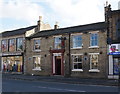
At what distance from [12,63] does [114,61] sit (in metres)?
19.5

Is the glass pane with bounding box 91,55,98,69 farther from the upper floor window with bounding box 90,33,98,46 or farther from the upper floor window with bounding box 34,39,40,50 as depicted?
the upper floor window with bounding box 34,39,40,50

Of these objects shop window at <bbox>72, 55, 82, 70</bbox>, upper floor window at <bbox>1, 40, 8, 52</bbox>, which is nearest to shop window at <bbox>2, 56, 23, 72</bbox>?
upper floor window at <bbox>1, 40, 8, 52</bbox>

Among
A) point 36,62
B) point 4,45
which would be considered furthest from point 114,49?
point 4,45

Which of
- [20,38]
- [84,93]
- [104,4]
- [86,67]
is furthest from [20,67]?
[84,93]

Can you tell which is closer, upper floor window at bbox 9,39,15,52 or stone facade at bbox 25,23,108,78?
stone facade at bbox 25,23,108,78

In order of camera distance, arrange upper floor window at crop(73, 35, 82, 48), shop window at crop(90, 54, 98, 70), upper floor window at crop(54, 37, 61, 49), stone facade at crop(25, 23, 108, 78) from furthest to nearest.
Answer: upper floor window at crop(54, 37, 61, 49), upper floor window at crop(73, 35, 82, 48), shop window at crop(90, 54, 98, 70), stone facade at crop(25, 23, 108, 78)

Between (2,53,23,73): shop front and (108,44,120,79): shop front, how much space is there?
652 inches

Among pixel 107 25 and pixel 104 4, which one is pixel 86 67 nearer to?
pixel 107 25

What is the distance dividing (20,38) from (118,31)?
1726 centimetres

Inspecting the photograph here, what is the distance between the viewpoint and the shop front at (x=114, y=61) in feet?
83.7

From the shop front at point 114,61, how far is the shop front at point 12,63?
54.3ft

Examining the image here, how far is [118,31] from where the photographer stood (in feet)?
87.6

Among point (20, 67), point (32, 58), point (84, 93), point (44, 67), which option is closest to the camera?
point (84, 93)

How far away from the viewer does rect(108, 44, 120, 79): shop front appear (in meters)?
25.5
